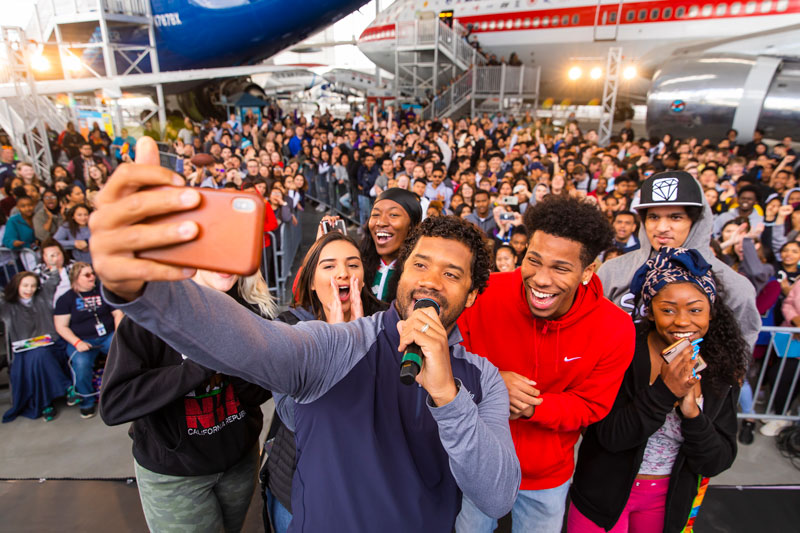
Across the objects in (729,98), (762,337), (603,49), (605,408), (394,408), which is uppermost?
(603,49)

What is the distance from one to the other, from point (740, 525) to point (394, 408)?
10.6ft

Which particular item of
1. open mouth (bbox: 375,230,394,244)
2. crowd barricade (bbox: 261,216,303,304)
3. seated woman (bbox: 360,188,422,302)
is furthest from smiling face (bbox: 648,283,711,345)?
crowd barricade (bbox: 261,216,303,304)

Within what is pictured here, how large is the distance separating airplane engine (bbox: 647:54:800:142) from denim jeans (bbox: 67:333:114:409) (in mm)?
13807

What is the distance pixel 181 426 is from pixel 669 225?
8.93 feet

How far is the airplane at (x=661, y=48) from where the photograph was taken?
10.7 metres

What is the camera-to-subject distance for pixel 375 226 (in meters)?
3.00

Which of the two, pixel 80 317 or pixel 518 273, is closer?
pixel 518 273

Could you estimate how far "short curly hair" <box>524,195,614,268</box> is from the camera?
182cm

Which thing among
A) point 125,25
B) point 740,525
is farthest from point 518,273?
point 125,25

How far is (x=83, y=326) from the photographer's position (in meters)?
3.98

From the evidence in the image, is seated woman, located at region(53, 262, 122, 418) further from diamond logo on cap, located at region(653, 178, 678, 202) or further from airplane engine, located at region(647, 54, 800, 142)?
airplane engine, located at region(647, 54, 800, 142)

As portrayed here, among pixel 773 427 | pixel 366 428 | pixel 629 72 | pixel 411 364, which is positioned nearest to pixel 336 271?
pixel 366 428

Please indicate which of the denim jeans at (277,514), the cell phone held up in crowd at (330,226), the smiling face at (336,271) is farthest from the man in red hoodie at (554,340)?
the cell phone held up in crowd at (330,226)

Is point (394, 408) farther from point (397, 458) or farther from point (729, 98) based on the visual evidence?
point (729, 98)
